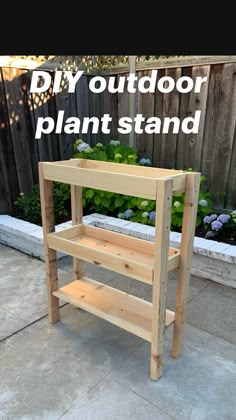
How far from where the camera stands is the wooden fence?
2.96m

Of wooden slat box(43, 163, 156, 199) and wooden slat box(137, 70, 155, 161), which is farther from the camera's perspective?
wooden slat box(137, 70, 155, 161)

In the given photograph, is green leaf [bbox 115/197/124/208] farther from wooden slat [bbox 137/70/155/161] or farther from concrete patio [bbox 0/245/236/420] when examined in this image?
concrete patio [bbox 0/245/236/420]

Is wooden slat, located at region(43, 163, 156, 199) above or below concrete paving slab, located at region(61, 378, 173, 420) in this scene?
above

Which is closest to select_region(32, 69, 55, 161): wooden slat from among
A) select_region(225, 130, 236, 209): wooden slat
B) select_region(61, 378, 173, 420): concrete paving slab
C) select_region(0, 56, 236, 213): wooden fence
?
select_region(0, 56, 236, 213): wooden fence

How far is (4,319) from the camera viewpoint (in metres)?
2.00

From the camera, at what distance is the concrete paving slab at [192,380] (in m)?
1.37

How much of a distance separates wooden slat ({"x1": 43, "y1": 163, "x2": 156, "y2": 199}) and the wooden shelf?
350 millimetres

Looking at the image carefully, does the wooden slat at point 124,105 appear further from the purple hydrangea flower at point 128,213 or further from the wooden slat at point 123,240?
the wooden slat at point 123,240

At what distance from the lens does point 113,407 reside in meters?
1.37

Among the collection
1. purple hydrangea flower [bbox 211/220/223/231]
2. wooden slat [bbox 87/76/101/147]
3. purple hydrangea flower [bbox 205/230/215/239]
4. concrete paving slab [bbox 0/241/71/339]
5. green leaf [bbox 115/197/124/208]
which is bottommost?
concrete paving slab [bbox 0/241/71/339]

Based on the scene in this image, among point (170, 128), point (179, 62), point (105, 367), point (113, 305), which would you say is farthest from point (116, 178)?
point (179, 62)

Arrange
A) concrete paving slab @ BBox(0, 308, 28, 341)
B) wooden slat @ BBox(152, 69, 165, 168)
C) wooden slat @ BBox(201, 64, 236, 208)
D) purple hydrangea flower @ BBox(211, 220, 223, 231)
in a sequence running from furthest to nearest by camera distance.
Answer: wooden slat @ BBox(152, 69, 165, 168)
wooden slat @ BBox(201, 64, 236, 208)
purple hydrangea flower @ BBox(211, 220, 223, 231)
concrete paving slab @ BBox(0, 308, 28, 341)
